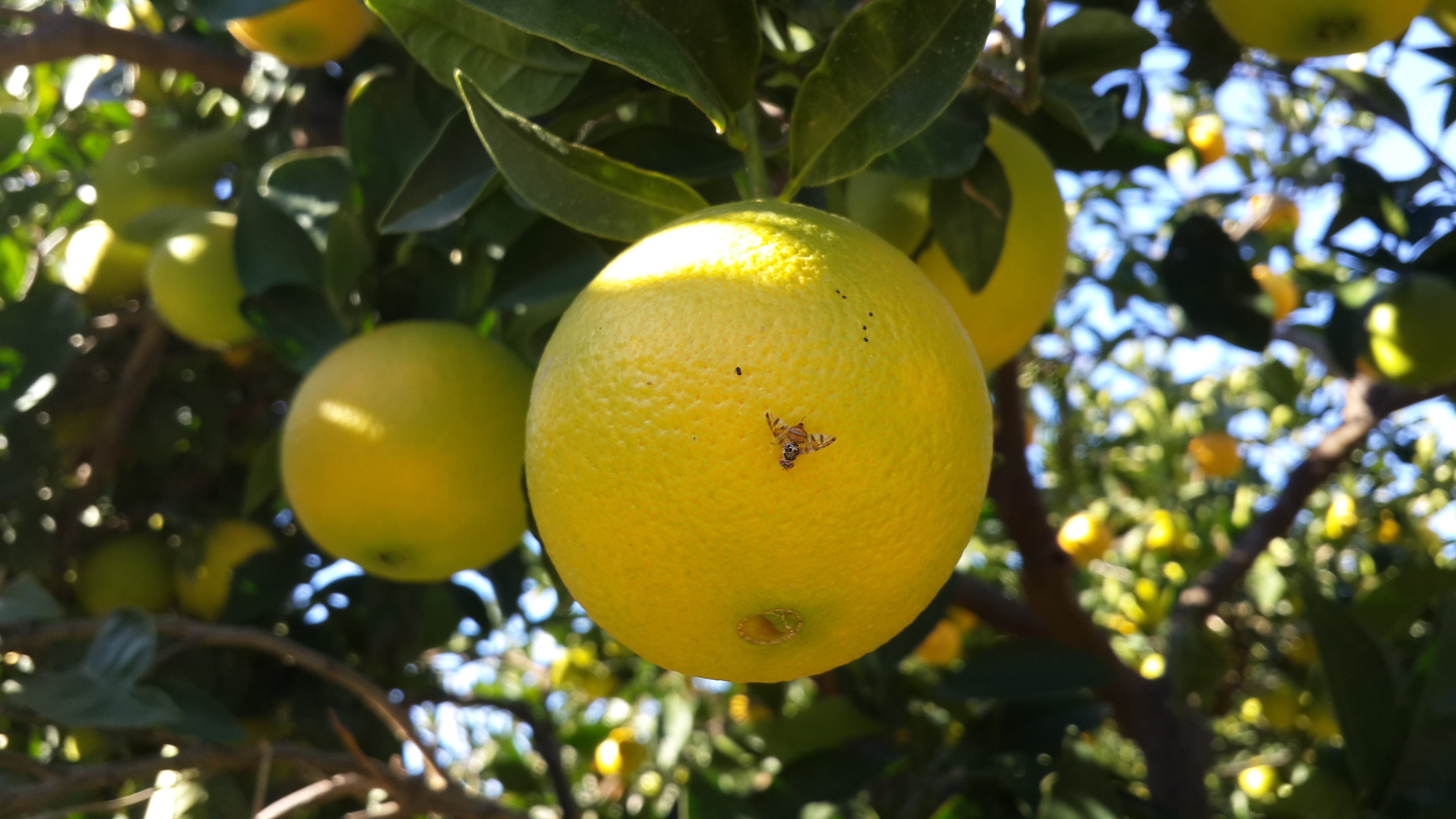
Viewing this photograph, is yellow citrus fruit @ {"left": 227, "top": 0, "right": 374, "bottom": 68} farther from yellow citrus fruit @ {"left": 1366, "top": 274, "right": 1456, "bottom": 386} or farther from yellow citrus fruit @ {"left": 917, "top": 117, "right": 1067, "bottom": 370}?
yellow citrus fruit @ {"left": 1366, "top": 274, "right": 1456, "bottom": 386}

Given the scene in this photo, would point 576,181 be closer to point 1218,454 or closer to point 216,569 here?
point 216,569

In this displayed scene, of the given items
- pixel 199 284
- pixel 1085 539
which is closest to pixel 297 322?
pixel 199 284

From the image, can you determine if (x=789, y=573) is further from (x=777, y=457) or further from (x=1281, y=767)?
(x=1281, y=767)

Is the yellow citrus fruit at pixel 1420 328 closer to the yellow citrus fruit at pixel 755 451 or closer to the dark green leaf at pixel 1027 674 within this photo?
the dark green leaf at pixel 1027 674

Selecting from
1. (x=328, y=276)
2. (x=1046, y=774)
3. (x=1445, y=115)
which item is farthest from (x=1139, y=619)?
(x=328, y=276)

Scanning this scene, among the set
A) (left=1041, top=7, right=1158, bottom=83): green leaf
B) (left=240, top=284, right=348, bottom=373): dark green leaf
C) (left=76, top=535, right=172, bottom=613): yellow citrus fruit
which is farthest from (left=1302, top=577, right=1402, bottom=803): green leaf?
(left=76, top=535, right=172, bottom=613): yellow citrus fruit

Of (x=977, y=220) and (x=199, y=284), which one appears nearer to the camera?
(x=977, y=220)

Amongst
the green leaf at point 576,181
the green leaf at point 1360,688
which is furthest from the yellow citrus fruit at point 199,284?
the green leaf at point 1360,688
